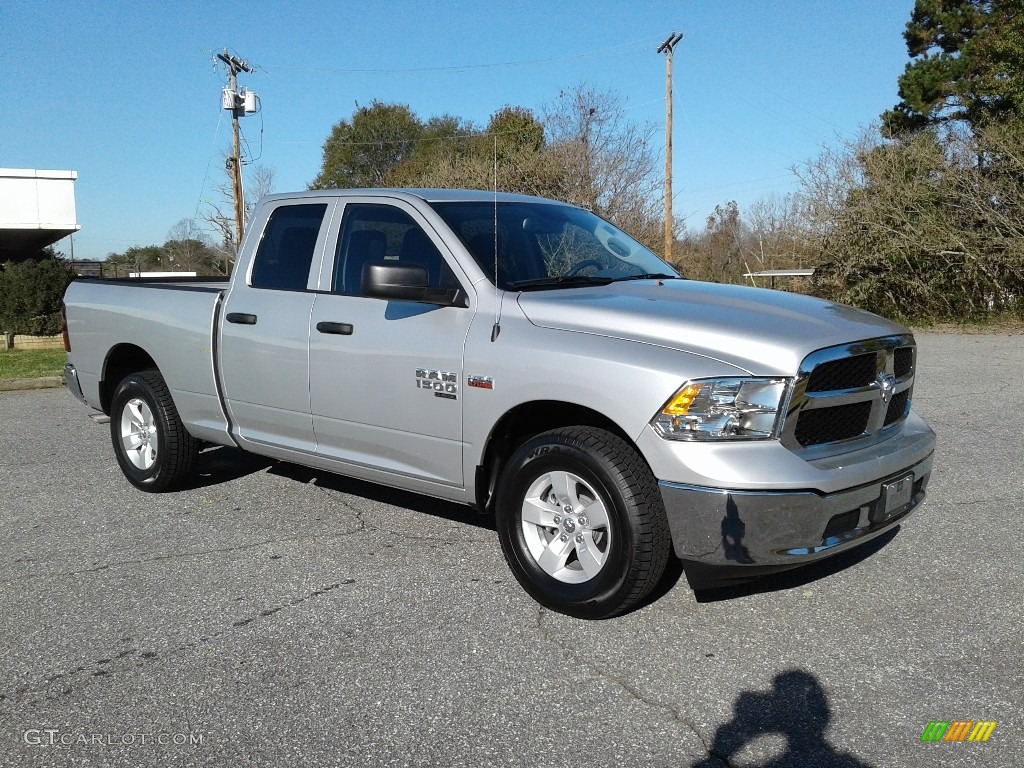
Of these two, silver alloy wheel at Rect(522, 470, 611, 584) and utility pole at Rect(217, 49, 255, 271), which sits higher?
utility pole at Rect(217, 49, 255, 271)

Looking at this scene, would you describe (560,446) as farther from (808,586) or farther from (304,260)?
(304,260)

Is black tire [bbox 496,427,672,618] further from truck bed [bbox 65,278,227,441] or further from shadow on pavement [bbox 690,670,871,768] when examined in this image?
truck bed [bbox 65,278,227,441]

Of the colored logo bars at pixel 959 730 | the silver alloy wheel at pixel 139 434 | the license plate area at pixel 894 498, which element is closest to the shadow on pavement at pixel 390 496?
the silver alloy wheel at pixel 139 434

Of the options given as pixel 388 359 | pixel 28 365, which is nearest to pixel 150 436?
pixel 388 359

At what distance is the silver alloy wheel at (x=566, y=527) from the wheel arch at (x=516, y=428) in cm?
28

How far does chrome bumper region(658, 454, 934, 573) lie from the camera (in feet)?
11.6

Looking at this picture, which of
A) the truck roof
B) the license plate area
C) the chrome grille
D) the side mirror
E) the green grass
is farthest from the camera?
the green grass

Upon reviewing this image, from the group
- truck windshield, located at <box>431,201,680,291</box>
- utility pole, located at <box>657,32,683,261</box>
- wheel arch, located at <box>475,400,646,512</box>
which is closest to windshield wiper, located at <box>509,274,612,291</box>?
truck windshield, located at <box>431,201,680,291</box>

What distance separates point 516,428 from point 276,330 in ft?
5.52

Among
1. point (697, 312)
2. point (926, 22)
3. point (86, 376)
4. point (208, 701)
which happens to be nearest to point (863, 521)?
point (697, 312)

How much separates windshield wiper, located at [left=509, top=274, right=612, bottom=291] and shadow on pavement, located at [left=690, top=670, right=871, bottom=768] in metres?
2.12

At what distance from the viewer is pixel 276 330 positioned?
527cm

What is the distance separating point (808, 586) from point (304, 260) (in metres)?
3.26

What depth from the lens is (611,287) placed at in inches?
185
